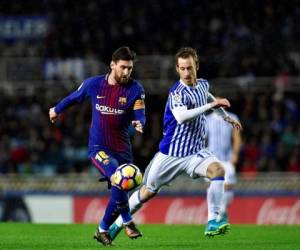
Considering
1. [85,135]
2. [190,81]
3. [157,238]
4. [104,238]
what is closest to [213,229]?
[104,238]

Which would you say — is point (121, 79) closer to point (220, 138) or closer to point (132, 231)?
point (132, 231)

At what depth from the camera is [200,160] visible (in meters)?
10.5

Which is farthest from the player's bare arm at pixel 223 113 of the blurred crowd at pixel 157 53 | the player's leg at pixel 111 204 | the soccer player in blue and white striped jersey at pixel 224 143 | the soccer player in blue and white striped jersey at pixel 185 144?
the blurred crowd at pixel 157 53

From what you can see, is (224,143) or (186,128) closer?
(186,128)

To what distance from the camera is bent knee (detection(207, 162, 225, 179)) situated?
402 inches

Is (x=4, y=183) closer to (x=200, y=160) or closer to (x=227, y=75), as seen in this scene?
(x=227, y=75)

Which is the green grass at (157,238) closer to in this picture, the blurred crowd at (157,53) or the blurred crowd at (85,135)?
the blurred crowd at (85,135)

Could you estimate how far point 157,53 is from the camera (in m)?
23.9

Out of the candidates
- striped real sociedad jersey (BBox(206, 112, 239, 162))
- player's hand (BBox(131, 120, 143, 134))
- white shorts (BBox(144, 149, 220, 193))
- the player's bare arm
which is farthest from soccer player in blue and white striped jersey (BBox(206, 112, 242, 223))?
player's hand (BBox(131, 120, 143, 134))

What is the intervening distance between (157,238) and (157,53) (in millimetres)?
13158

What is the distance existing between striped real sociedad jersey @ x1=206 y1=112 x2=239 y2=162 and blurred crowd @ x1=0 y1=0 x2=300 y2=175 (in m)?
4.94

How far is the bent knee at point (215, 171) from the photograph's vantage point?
1022 cm

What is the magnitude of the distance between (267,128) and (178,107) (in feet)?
35.6

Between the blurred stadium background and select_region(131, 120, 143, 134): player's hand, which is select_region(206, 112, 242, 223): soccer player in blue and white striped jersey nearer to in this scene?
the blurred stadium background
